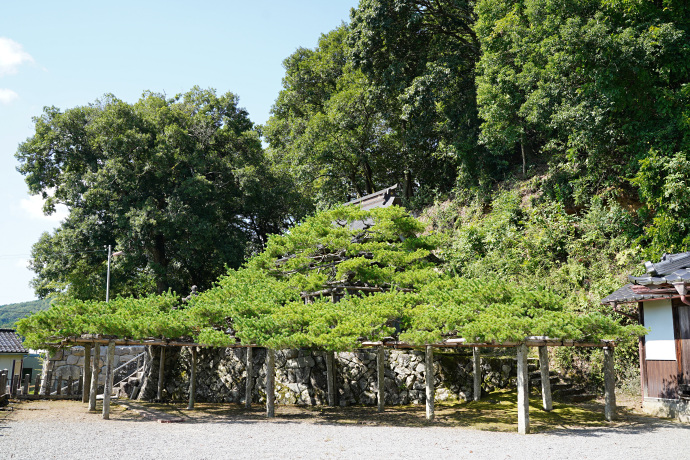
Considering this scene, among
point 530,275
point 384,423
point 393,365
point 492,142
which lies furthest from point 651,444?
point 492,142

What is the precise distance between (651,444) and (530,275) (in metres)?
10.7

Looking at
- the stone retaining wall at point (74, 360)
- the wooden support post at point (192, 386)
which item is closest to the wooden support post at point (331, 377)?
the wooden support post at point (192, 386)

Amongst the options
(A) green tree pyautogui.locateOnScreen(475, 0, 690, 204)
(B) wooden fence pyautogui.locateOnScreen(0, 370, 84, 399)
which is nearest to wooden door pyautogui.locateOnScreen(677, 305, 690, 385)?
(A) green tree pyautogui.locateOnScreen(475, 0, 690, 204)

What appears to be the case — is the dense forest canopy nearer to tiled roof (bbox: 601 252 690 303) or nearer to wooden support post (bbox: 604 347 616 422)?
wooden support post (bbox: 604 347 616 422)

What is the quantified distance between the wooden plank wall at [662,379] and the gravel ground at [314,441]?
0.88 meters

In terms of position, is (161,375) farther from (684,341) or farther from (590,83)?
(590,83)

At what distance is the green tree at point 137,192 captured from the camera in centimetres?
2769

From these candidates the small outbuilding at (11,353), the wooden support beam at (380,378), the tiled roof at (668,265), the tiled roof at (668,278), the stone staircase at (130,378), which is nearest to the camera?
the tiled roof at (668,278)

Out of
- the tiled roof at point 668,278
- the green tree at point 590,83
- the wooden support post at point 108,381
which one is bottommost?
the wooden support post at point 108,381

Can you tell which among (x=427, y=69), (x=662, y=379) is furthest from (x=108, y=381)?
(x=427, y=69)

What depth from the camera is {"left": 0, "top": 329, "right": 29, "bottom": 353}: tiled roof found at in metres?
27.0

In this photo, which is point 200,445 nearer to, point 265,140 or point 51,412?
point 51,412

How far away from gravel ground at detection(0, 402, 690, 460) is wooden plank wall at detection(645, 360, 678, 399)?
88cm

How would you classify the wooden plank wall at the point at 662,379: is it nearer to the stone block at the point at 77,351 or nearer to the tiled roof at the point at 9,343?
the stone block at the point at 77,351
